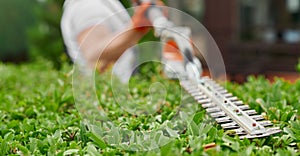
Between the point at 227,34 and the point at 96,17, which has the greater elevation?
the point at 227,34

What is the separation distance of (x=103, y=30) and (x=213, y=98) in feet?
3.53

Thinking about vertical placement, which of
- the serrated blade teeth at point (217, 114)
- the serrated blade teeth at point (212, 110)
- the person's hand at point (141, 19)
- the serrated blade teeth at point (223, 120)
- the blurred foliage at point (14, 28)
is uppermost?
the blurred foliage at point (14, 28)

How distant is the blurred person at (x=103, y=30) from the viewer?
A: 3.32 m

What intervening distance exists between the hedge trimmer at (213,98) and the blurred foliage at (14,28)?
10918mm

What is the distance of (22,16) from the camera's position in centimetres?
1415

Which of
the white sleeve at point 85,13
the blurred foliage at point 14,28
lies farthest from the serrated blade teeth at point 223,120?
the blurred foliage at point 14,28

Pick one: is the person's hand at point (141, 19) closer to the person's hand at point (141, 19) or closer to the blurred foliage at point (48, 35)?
the person's hand at point (141, 19)

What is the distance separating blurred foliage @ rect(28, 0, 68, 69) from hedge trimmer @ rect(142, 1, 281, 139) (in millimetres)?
5659

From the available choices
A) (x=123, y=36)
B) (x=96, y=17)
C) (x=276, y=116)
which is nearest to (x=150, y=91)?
(x=123, y=36)

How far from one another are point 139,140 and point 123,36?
1436 mm

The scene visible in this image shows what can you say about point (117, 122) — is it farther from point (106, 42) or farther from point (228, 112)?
point (106, 42)

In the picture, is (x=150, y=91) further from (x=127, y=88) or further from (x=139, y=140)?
(x=139, y=140)

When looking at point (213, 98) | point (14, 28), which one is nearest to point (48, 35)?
point (14, 28)

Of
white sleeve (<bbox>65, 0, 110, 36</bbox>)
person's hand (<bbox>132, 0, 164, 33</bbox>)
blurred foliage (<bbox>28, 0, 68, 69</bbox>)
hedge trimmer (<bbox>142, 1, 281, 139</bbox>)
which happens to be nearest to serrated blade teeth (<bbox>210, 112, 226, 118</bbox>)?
hedge trimmer (<bbox>142, 1, 281, 139</bbox>)
